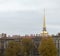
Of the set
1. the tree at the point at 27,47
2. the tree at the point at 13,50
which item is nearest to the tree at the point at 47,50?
the tree at the point at 13,50

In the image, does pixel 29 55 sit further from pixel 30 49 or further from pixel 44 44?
pixel 44 44

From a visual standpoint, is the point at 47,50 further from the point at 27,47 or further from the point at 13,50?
the point at 27,47

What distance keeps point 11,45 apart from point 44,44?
30.3 feet

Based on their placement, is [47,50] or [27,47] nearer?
[47,50]

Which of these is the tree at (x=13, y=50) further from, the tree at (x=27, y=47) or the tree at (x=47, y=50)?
the tree at (x=47, y=50)

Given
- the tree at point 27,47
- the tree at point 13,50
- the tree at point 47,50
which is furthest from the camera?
the tree at point 27,47

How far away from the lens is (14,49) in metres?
94.4

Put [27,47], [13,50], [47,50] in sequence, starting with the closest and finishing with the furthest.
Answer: [47,50] < [13,50] < [27,47]

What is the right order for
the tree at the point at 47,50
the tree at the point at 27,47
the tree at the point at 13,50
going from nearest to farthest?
1. the tree at the point at 47,50
2. the tree at the point at 13,50
3. the tree at the point at 27,47

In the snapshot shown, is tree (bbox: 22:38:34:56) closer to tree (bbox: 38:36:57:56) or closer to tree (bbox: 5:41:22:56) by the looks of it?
tree (bbox: 5:41:22:56)

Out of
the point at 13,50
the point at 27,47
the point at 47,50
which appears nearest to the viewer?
the point at 47,50

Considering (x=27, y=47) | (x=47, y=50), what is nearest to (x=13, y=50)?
(x=27, y=47)

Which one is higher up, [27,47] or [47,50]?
[27,47]

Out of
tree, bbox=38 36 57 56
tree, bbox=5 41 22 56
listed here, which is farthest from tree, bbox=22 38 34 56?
tree, bbox=38 36 57 56
